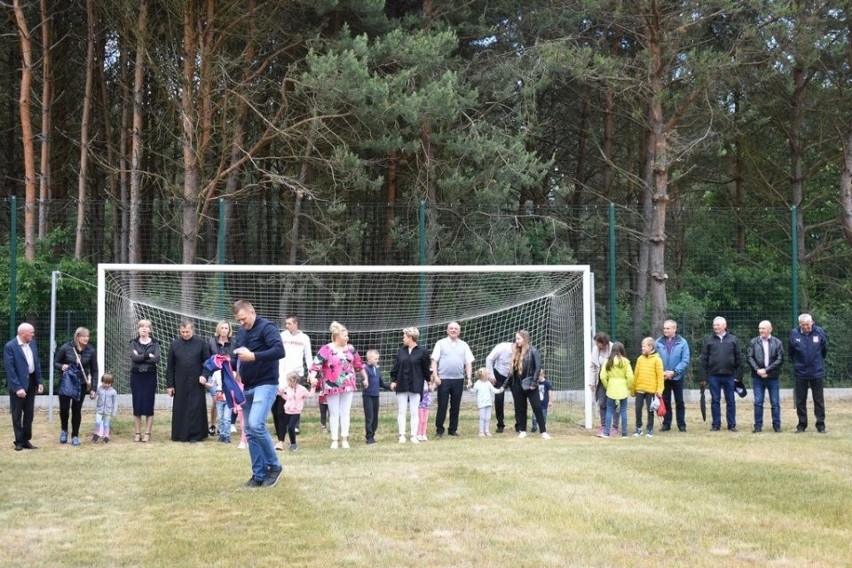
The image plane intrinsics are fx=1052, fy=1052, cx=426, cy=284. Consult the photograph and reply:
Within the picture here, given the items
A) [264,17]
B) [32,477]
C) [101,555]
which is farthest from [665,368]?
[264,17]

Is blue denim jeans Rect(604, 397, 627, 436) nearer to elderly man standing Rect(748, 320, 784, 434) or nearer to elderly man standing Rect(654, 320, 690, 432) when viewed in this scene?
elderly man standing Rect(654, 320, 690, 432)

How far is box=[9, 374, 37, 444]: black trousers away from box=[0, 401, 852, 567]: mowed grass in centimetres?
45

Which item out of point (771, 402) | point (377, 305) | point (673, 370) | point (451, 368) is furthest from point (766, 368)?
point (377, 305)

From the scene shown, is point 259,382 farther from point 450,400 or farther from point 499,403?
point 499,403

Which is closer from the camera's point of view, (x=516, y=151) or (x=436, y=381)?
(x=436, y=381)

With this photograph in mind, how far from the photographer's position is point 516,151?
20.9 meters

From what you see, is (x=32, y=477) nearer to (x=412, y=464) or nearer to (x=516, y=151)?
(x=412, y=464)

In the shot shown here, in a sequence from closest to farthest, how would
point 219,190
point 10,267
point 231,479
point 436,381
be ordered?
1. point 231,479
2. point 436,381
3. point 10,267
4. point 219,190

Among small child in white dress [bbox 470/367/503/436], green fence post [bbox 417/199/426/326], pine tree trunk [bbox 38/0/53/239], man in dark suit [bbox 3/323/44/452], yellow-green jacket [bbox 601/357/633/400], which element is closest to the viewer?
man in dark suit [bbox 3/323/44/452]

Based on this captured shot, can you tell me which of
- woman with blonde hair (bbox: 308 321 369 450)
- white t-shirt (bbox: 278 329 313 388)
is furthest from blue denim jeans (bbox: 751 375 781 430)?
white t-shirt (bbox: 278 329 313 388)

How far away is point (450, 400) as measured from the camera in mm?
14758

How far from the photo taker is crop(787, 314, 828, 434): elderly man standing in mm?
14438

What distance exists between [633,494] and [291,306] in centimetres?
1125

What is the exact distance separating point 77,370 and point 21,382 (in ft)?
2.64
